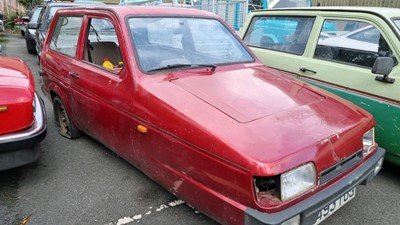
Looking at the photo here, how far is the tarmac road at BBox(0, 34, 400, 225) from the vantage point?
274 cm

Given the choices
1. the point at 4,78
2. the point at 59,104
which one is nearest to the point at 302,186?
the point at 4,78

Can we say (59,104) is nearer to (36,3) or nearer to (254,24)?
(254,24)

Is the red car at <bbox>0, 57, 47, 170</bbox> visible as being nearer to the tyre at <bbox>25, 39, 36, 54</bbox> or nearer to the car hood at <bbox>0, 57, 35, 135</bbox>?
the car hood at <bbox>0, 57, 35, 135</bbox>

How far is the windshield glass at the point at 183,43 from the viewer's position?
9.68ft

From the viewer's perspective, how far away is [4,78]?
3031mm

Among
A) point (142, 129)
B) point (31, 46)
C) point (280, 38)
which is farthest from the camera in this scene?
point (31, 46)

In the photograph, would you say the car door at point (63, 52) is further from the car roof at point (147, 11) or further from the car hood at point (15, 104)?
the car hood at point (15, 104)

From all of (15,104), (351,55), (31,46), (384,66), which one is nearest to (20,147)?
(15,104)

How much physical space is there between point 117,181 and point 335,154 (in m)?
2.08

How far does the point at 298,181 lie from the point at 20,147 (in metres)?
2.29

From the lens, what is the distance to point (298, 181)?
200 centimetres

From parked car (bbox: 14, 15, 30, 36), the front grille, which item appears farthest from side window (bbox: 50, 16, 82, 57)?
parked car (bbox: 14, 15, 30, 36)

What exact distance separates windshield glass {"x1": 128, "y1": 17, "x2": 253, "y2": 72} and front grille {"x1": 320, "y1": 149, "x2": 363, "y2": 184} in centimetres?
145

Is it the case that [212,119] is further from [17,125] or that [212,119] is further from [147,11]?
[17,125]
